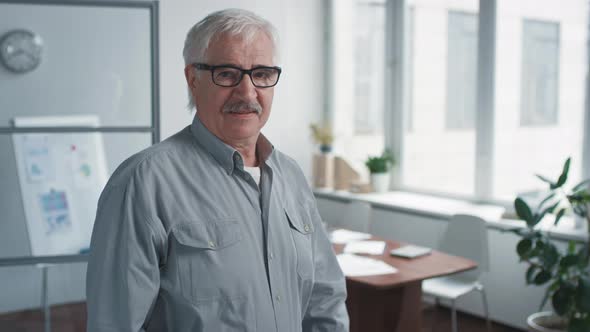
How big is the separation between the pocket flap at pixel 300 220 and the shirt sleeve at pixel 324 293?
5 centimetres

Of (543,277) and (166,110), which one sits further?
(543,277)

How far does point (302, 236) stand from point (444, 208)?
355cm

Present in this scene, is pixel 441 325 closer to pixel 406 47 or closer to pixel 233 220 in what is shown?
pixel 406 47

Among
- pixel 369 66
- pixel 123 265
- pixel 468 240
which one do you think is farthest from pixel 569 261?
pixel 369 66

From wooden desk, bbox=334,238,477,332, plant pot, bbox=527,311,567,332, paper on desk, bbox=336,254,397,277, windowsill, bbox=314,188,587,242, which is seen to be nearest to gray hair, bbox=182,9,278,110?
paper on desk, bbox=336,254,397,277

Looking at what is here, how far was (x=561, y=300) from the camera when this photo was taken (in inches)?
135

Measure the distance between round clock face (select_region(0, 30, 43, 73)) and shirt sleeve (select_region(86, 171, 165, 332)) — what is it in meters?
2.15

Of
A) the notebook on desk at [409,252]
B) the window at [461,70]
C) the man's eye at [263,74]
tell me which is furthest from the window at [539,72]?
the man's eye at [263,74]

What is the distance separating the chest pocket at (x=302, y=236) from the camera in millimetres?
1554

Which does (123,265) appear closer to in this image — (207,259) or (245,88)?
(207,259)

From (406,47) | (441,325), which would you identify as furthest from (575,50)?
(441,325)

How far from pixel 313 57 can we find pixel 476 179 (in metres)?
2.29

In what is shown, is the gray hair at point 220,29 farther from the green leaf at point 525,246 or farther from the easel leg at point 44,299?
the green leaf at point 525,246

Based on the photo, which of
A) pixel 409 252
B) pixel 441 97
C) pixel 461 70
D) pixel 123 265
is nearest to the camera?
pixel 123 265
